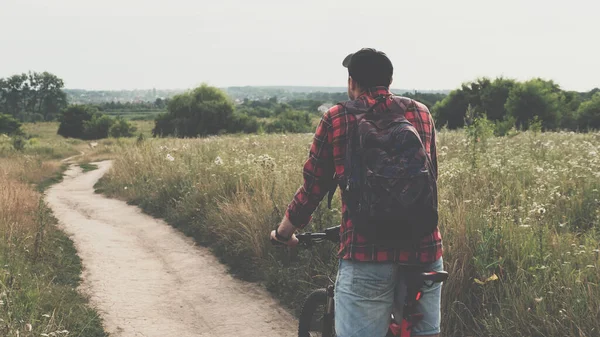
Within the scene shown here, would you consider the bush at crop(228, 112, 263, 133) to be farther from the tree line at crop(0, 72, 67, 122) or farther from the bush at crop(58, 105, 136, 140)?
the tree line at crop(0, 72, 67, 122)

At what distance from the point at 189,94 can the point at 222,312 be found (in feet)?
255

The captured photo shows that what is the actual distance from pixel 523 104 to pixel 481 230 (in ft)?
192

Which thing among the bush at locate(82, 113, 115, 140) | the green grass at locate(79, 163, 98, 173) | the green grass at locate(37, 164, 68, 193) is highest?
the green grass at locate(37, 164, 68, 193)

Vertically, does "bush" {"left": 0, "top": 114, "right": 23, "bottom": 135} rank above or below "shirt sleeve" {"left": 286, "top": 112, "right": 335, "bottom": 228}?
below

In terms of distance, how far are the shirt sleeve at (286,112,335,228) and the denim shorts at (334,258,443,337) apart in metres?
0.39

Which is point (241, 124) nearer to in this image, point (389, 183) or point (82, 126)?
point (82, 126)

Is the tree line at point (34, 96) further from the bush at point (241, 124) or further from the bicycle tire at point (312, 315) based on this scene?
the bicycle tire at point (312, 315)

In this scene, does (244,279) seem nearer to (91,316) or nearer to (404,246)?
(91,316)

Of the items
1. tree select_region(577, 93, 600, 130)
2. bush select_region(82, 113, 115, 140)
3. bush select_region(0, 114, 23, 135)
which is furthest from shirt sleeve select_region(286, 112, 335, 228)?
bush select_region(0, 114, 23, 135)

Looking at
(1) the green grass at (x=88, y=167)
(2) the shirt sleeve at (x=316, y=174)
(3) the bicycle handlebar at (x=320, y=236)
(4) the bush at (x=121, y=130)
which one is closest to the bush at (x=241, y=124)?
(4) the bush at (x=121, y=130)

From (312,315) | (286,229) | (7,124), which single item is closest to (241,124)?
(7,124)

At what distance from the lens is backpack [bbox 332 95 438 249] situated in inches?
85.4

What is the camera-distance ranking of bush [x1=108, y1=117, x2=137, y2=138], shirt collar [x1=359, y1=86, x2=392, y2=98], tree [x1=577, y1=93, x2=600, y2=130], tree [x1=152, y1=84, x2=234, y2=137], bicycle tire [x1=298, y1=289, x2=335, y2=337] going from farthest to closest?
bush [x1=108, y1=117, x2=137, y2=138], tree [x1=152, y1=84, x2=234, y2=137], tree [x1=577, y1=93, x2=600, y2=130], bicycle tire [x1=298, y1=289, x2=335, y2=337], shirt collar [x1=359, y1=86, x2=392, y2=98]

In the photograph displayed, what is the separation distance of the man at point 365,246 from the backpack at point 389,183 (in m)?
0.08
